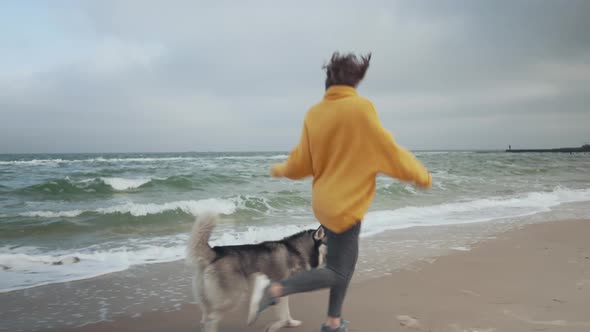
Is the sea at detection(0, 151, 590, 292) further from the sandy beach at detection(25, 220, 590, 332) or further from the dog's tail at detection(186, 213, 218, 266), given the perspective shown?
the dog's tail at detection(186, 213, 218, 266)

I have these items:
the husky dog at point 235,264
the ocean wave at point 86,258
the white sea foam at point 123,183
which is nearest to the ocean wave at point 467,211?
the ocean wave at point 86,258

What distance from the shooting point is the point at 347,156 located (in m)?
2.37

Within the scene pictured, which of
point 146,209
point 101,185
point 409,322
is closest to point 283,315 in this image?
point 409,322

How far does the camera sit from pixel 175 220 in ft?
29.6

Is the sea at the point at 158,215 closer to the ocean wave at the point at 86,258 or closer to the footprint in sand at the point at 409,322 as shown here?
the ocean wave at the point at 86,258

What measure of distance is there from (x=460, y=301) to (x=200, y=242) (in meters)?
2.47

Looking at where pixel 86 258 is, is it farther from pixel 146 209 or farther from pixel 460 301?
pixel 460 301

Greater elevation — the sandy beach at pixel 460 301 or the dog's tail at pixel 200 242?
the dog's tail at pixel 200 242

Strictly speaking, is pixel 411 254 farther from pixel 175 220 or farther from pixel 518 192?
pixel 518 192

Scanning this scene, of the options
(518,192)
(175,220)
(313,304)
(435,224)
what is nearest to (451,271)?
(313,304)

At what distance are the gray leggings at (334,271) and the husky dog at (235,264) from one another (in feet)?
1.67

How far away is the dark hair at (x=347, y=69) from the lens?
2.43 metres

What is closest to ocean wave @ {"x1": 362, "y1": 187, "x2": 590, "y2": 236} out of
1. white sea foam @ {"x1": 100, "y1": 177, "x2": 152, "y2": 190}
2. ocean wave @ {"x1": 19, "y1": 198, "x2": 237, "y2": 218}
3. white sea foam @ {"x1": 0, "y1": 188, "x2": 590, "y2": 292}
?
white sea foam @ {"x1": 0, "y1": 188, "x2": 590, "y2": 292}

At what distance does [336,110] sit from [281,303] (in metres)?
1.74
